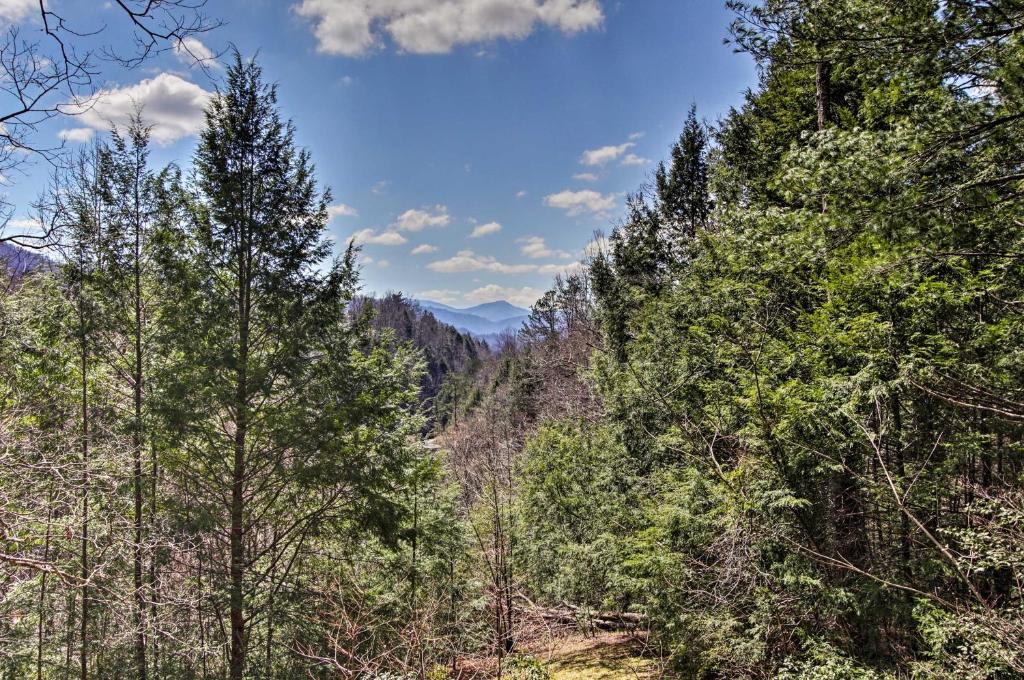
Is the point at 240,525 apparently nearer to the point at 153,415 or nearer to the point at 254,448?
the point at 254,448

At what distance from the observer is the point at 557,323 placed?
34250mm

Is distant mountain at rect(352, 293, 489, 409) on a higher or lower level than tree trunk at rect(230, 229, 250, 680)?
higher

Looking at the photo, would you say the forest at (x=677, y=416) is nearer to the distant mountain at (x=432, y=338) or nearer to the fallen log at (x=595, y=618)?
the fallen log at (x=595, y=618)

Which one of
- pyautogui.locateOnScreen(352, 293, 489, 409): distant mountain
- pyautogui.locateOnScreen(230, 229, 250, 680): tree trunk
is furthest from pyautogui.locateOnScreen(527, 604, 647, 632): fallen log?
pyautogui.locateOnScreen(352, 293, 489, 409): distant mountain

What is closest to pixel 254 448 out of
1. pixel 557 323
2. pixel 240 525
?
pixel 240 525

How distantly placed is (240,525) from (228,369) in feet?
8.53

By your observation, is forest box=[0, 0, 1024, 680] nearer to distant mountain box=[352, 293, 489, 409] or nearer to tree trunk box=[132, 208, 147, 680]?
tree trunk box=[132, 208, 147, 680]

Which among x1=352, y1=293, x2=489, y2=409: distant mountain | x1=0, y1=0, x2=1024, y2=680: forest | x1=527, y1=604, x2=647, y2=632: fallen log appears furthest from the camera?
x1=352, y1=293, x2=489, y2=409: distant mountain

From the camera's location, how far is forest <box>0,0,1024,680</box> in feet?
16.3

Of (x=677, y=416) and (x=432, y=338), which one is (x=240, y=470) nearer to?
(x=677, y=416)

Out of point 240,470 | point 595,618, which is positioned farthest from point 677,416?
point 240,470

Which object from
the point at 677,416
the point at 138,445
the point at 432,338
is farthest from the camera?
the point at 432,338

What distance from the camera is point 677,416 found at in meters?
10.6

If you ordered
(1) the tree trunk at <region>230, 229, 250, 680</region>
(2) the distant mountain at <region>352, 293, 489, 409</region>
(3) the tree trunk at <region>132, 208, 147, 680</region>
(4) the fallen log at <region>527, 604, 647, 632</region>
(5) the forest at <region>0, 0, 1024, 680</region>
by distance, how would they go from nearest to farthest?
(5) the forest at <region>0, 0, 1024, 680</region>
(3) the tree trunk at <region>132, 208, 147, 680</region>
(1) the tree trunk at <region>230, 229, 250, 680</region>
(4) the fallen log at <region>527, 604, 647, 632</region>
(2) the distant mountain at <region>352, 293, 489, 409</region>
